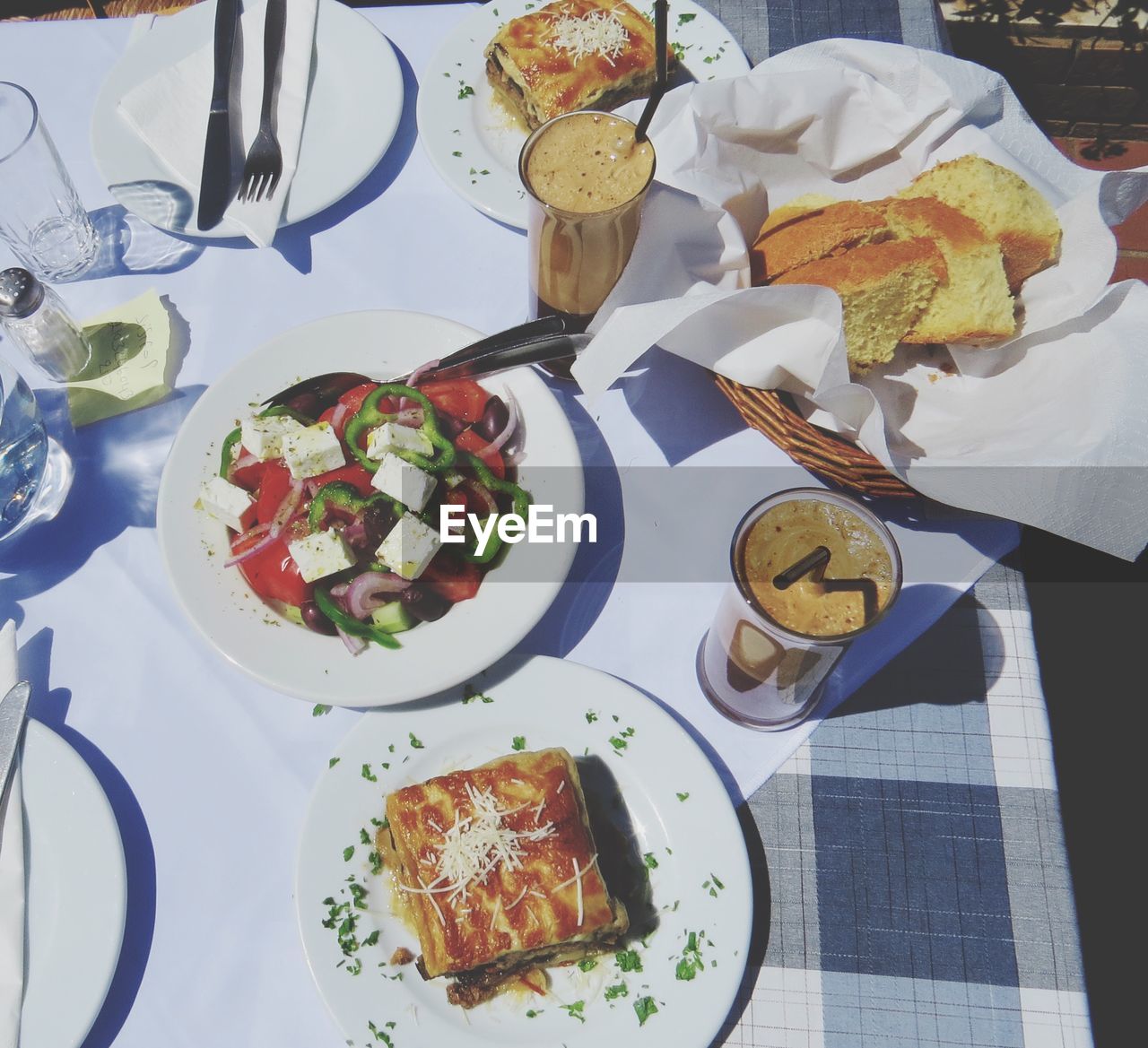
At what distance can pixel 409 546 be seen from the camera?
59.3 inches

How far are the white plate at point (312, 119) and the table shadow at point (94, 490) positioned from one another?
44 centimetres

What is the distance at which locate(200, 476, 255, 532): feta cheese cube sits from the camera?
5.21ft

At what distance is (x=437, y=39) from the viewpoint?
228cm

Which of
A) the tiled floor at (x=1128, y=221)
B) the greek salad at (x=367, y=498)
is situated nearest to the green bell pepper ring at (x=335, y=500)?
the greek salad at (x=367, y=498)

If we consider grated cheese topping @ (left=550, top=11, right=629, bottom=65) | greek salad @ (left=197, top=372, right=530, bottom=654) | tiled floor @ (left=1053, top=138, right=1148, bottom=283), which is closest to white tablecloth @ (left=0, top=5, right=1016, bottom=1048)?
greek salad @ (left=197, top=372, right=530, bottom=654)

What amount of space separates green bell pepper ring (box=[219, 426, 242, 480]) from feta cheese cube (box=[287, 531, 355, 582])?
9.5 inches

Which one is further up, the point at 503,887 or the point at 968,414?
the point at 968,414

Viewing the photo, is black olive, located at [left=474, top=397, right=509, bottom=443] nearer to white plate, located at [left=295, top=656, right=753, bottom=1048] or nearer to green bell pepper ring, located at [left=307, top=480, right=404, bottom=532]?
green bell pepper ring, located at [left=307, top=480, right=404, bottom=532]

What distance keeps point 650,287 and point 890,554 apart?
0.67m

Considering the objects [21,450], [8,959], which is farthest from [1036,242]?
[8,959]

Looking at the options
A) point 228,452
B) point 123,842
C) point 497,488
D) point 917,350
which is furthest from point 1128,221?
point 123,842

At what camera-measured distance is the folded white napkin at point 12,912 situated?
135cm

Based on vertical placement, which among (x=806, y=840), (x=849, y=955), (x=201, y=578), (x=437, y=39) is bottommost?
(x=849, y=955)

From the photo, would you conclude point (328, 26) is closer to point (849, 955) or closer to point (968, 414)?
point (968, 414)
